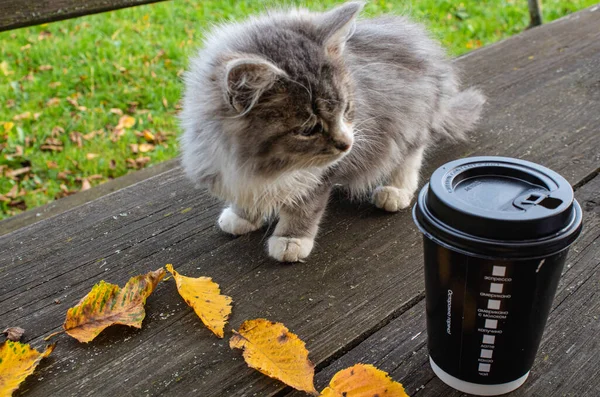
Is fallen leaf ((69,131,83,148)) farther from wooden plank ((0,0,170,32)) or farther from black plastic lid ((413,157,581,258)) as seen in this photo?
black plastic lid ((413,157,581,258))

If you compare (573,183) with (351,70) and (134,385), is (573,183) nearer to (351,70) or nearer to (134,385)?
(351,70)

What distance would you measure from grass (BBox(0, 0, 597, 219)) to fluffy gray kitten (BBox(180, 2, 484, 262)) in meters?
0.97

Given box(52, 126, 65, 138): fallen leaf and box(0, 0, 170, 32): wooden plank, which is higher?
box(0, 0, 170, 32): wooden plank

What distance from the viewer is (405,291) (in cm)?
162

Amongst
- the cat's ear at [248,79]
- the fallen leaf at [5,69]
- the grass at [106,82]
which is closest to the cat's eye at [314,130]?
the cat's ear at [248,79]

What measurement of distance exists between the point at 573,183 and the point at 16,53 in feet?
15.3

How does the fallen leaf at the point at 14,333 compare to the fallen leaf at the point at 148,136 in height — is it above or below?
above

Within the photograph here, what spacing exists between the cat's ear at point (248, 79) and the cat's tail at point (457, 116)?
3.01ft

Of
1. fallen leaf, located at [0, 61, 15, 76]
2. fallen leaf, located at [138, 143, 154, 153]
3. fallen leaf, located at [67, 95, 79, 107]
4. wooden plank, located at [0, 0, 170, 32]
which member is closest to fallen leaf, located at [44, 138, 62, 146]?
fallen leaf, located at [67, 95, 79, 107]

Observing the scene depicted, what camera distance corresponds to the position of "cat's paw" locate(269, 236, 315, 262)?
1790 millimetres

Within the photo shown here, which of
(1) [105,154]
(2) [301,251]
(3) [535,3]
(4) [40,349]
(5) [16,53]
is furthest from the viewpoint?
(5) [16,53]

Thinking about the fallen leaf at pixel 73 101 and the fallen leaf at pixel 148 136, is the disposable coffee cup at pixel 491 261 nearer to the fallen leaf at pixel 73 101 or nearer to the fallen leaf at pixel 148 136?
the fallen leaf at pixel 148 136

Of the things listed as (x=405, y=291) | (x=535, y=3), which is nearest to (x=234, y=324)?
(x=405, y=291)

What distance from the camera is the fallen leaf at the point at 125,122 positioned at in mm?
4280
